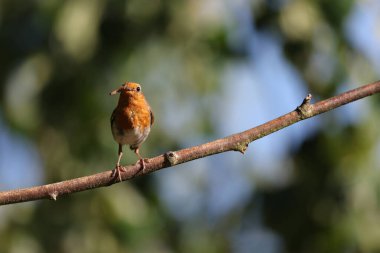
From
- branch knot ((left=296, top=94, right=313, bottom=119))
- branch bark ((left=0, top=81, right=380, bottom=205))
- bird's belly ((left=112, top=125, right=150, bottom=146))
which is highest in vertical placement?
bird's belly ((left=112, top=125, right=150, bottom=146))

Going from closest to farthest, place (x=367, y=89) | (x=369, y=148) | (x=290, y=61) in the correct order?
(x=367, y=89) < (x=369, y=148) < (x=290, y=61)

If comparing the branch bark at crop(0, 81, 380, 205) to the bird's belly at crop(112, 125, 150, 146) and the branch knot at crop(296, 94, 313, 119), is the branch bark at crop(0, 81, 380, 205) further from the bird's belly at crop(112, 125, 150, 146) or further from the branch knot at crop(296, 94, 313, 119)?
the bird's belly at crop(112, 125, 150, 146)

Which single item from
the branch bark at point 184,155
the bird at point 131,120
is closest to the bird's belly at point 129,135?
the bird at point 131,120

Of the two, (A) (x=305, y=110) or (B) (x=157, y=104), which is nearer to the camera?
(A) (x=305, y=110)

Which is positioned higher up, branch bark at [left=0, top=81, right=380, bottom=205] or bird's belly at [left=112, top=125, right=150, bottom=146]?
bird's belly at [left=112, top=125, right=150, bottom=146]

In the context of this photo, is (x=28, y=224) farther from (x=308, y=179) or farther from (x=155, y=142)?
(x=308, y=179)

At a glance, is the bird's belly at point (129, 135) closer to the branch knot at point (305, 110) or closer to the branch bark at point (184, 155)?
the branch bark at point (184, 155)

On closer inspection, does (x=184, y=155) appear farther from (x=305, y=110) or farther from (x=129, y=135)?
(x=129, y=135)

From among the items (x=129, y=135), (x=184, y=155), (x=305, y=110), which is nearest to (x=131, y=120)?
(x=129, y=135)

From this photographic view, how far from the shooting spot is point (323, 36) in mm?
5297

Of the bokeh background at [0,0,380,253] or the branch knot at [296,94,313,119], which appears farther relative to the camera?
the bokeh background at [0,0,380,253]

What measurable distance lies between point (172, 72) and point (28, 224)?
1434mm

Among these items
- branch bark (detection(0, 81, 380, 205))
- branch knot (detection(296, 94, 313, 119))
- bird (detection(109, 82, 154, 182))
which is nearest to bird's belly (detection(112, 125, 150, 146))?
bird (detection(109, 82, 154, 182))

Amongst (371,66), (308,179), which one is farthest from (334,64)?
(308,179)
